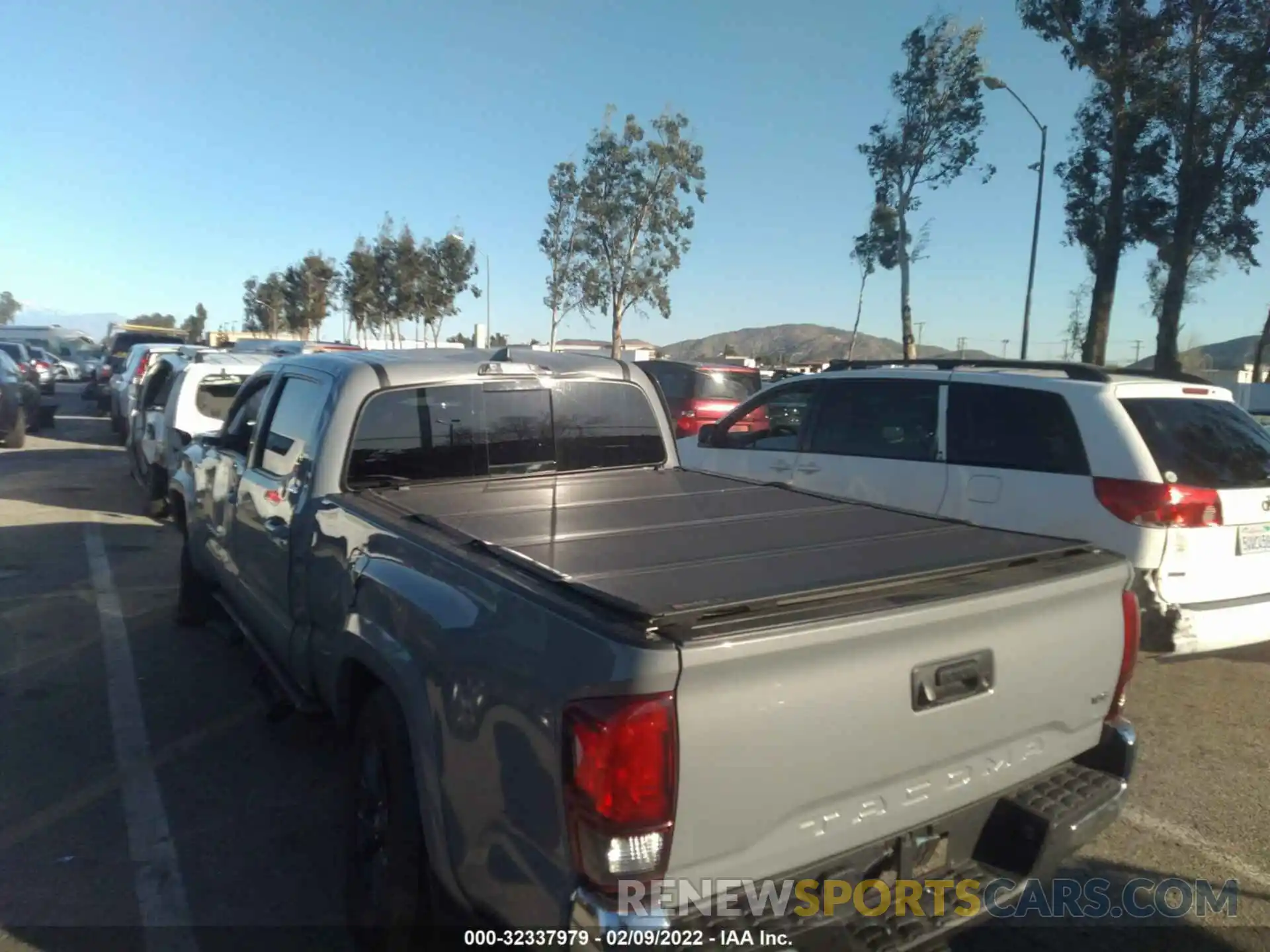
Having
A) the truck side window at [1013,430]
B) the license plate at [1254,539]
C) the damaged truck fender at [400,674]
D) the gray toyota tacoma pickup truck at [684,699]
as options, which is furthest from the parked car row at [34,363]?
the license plate at [1254,539]

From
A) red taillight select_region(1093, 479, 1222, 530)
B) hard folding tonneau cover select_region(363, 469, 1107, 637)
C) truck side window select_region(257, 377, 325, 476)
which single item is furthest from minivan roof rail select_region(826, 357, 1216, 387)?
truck side window select_region(257, 377, 325, 476)

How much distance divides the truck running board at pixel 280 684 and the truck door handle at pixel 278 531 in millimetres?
556

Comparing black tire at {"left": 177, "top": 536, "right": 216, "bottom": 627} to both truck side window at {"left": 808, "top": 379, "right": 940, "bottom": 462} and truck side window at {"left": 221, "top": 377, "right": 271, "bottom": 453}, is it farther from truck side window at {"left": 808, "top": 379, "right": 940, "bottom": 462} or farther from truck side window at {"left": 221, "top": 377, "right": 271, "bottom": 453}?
truck side window at {"left": 808, "top": 379, "right": 940, "bottom": 462}

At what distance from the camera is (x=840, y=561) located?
2.96 meters

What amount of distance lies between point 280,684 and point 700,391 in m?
10.7

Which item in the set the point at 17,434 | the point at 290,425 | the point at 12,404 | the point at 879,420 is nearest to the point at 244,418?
the point at 290,425

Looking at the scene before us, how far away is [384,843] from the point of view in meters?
3.01

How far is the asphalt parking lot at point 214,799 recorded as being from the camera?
3428 millimetres

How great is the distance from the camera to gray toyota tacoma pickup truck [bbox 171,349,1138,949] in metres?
2.15

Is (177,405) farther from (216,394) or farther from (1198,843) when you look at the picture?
(1198,843)

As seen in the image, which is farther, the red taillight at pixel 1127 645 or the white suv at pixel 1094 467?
the white suv at pixel 1094 467

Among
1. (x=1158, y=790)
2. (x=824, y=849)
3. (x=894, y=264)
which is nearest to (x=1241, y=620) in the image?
(x=1158, y=790)

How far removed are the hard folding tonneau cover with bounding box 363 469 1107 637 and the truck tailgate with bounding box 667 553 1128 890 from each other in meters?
0.17

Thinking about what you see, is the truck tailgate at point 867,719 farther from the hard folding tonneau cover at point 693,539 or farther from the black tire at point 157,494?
the black tire at point 157,494
